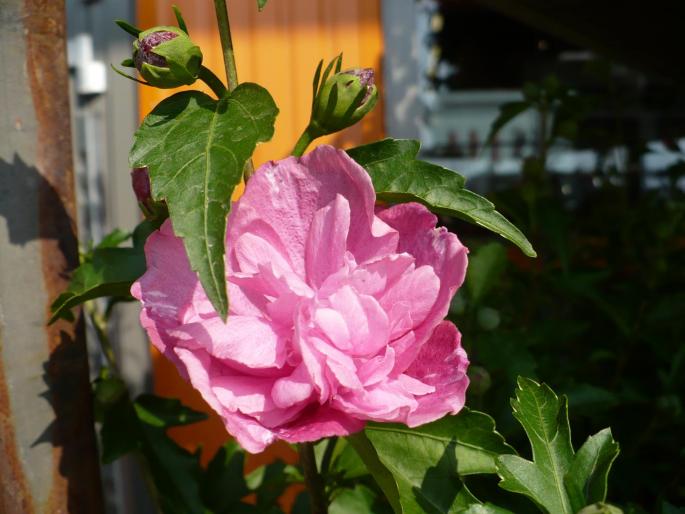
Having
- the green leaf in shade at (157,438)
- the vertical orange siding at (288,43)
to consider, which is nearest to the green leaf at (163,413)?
the green leaf in shade at (157,438)

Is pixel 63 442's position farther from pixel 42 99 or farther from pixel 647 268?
pixel 647 268

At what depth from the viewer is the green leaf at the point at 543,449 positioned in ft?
1.76

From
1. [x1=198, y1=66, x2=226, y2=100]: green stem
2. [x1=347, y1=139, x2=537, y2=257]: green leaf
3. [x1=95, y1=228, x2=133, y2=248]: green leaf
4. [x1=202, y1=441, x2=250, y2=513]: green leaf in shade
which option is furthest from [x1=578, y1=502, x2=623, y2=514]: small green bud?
[x1=95, y1=228, x2=133, y2=248]: green leaf

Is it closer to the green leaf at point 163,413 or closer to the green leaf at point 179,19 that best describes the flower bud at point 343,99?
the green leaf at point 179,19

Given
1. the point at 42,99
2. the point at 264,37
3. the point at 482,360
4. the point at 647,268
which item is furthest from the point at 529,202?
the point at 42,99

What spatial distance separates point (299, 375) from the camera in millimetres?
469

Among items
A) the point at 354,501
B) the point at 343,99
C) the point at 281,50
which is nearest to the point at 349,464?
the point at 354,501

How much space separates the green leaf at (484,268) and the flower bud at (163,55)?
1.60 ft

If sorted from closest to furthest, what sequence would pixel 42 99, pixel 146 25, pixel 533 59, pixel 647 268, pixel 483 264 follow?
1. pixel 42 99
2. pixel 483 264
3. pixel 647 268
4. pixel 146 25
5. pixel 533 59

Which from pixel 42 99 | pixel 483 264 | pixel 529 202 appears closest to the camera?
pixel 42 99

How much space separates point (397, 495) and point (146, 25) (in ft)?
4.16

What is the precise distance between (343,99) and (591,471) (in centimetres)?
33

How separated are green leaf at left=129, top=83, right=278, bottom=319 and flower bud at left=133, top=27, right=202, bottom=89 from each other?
0.07 feet

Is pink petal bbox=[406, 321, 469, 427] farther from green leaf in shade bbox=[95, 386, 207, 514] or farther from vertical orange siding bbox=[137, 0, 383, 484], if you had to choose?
vertical orange siding bbox=[137, 0, 383, 484]
